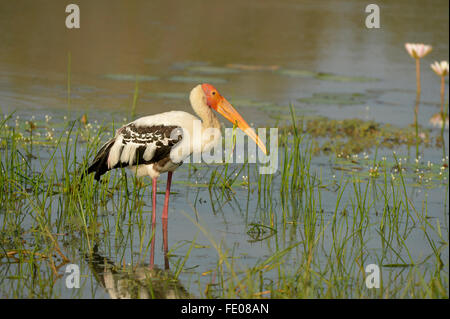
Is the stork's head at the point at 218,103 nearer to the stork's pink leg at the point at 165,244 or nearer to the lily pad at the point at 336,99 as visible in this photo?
the stork's pink leg at the point at 165,244

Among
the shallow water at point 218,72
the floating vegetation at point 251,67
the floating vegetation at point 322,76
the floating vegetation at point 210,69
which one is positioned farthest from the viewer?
the floating vegetation at point 251,67

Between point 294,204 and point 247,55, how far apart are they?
814 cm

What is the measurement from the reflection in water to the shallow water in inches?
2.9

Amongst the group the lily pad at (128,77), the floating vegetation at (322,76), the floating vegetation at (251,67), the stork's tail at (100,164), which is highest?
the floating vegetation at (251,67)

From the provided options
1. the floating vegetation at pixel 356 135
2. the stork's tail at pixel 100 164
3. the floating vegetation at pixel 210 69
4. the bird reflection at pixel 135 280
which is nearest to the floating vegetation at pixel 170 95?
the floating vegetation at pixel 210 69

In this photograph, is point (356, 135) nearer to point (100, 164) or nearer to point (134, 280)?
point (100, 164)

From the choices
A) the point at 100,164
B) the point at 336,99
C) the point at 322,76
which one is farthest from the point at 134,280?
the point at 322,76

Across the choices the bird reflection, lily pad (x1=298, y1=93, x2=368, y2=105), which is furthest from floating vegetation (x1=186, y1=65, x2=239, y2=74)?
the bird reflection

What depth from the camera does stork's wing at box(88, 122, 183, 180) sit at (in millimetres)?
6207

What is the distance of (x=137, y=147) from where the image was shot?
6.27 m

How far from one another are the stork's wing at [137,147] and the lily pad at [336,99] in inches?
192

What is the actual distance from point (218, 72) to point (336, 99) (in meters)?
2.08

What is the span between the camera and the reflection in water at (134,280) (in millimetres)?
4609

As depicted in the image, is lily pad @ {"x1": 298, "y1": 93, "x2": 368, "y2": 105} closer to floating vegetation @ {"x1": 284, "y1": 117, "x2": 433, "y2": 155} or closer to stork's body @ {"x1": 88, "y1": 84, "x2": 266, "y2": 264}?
floating vegetation @ {"x1": 284, "y1": 117, "x2": 433, "y2": 155}
